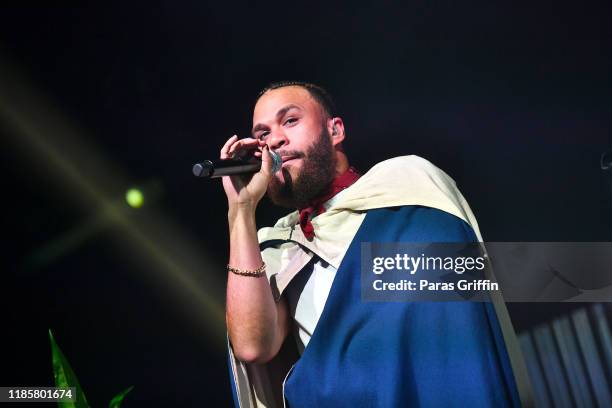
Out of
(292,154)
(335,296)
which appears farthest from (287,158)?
(335,296)

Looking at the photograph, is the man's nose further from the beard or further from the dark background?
the dark background

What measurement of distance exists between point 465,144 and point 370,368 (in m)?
0.82

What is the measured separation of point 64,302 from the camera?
7.61 feet

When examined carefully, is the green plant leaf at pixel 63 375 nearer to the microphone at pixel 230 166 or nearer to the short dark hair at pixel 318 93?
the microphone at pixel 230 166

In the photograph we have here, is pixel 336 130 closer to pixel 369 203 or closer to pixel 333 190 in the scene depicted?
pixel 333 190

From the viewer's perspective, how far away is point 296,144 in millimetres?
1806

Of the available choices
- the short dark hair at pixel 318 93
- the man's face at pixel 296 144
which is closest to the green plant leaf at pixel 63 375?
the man's face at pixel 296 144

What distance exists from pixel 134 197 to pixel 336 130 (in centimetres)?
72

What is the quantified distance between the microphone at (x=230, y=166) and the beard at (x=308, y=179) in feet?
0.18

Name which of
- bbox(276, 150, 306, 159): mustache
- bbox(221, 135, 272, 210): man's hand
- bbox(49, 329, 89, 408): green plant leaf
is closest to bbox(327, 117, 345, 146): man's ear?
bbox(276, 150, 306, 159): mustache

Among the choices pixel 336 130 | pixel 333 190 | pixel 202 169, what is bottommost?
pixel 202 169

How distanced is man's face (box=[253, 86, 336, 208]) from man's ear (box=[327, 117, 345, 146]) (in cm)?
3

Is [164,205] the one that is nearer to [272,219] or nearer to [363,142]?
[272,219]

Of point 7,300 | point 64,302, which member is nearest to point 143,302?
point 64,302
